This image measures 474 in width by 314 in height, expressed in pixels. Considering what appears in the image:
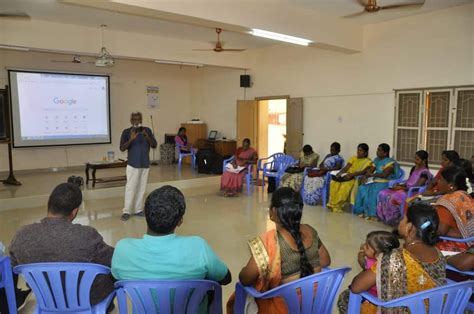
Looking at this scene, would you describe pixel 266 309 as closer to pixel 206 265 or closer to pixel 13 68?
pixel 206 265

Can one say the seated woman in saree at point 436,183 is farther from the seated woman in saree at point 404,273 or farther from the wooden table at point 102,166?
the wooden table at point 102,166

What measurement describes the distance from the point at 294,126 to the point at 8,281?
6.30 m

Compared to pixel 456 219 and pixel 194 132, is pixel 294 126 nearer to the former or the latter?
pixel 194 132

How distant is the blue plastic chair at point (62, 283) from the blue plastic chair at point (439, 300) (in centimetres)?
138

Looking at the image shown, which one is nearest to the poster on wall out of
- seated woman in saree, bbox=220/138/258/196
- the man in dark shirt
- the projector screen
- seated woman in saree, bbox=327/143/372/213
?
the projector screen

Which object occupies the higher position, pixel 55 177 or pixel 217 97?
pixel 217 97

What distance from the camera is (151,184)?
7324 millimetres

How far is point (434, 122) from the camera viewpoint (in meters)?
5.81

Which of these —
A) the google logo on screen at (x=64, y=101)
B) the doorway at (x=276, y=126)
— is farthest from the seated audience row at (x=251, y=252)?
the doorway at (x=276, y=126)

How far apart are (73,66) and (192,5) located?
18.0 feet

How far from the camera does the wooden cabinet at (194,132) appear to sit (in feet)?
33.8

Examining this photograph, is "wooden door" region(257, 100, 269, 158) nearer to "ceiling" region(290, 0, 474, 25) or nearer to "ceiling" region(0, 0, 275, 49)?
"ceiling" region(0, 0, 275, 49)

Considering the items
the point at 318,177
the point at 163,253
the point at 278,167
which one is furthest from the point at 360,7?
the point at 163,253

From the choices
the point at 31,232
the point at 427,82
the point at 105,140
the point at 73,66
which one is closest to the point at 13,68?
the point at 73,66
